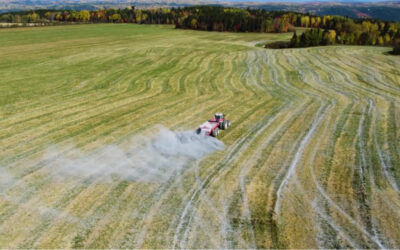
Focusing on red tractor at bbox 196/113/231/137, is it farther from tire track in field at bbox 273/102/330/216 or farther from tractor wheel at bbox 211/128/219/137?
tire track in field at bbox 273/102/330/216

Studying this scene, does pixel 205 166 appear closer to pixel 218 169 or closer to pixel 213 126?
pixel 218 169

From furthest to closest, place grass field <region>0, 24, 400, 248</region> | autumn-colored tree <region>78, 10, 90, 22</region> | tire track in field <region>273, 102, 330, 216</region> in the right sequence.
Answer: autumn-colored tree <region>78, 10, 90, 22</region>
tire track in field <region>273, 102, 330, 216</region>
grass field <region>0, 24, 400, 248</region>

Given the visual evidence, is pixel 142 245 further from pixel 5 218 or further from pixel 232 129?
pixel 232 129

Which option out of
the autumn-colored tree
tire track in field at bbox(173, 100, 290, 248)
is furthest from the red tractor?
the autumn-colored tree

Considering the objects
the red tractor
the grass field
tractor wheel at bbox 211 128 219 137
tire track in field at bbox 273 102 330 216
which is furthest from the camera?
tractor wheel at bbox 211 128 219 137

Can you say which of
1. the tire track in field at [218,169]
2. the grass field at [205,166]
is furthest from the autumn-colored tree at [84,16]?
the tire track in field at [218,169]

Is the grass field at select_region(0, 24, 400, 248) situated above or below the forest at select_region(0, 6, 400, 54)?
below

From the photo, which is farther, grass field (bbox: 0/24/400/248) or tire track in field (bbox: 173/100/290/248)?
tire track in field (bbox: 173/100/290/248)

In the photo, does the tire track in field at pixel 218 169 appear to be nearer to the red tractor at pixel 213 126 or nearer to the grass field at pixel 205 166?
the grass field at pixel 205 166

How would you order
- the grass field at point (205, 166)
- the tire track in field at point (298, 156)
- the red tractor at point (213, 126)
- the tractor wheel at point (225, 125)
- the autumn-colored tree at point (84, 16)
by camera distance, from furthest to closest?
the autumn-colored tree at point (84, 16)
the tractor wheel at point (225, 125)
the red tractor at point (213, 126)
the tire track in field at point (298, 156)
the grass field at point (205, 166)
